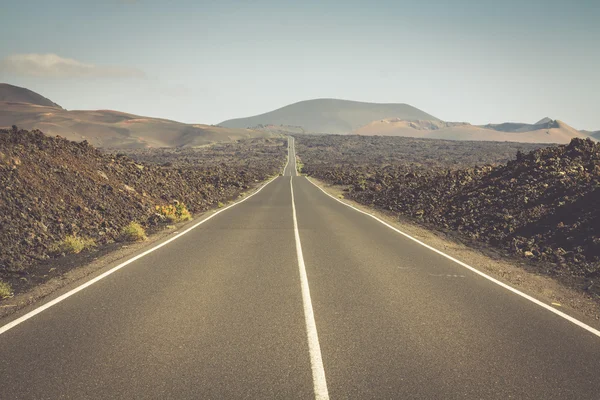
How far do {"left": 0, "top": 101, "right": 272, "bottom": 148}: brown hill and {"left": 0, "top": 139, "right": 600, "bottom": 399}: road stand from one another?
157 metres

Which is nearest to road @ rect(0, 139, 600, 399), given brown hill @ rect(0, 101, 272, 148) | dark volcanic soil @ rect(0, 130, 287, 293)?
dark volcanic soil @ rect(0, 130, 287, 293)

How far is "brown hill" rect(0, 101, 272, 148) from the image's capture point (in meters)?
150

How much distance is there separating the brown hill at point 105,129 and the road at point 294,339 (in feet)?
514

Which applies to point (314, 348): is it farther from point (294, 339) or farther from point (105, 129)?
point (105, 129)

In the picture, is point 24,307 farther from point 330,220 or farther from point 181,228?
point 330,220

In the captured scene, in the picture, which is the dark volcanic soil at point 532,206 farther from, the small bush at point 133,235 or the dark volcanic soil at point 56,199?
the dark volcanic soil at point 56,199

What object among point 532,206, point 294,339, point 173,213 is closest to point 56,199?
point 173,213

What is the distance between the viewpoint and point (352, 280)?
24.3 feet

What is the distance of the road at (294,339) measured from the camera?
3.71 m

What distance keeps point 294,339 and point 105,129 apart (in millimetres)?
192405

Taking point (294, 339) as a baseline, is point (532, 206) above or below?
above

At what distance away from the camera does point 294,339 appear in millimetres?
4750

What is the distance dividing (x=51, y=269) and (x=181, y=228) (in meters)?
6.05

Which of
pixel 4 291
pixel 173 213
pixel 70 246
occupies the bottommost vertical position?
pixel 173 213
